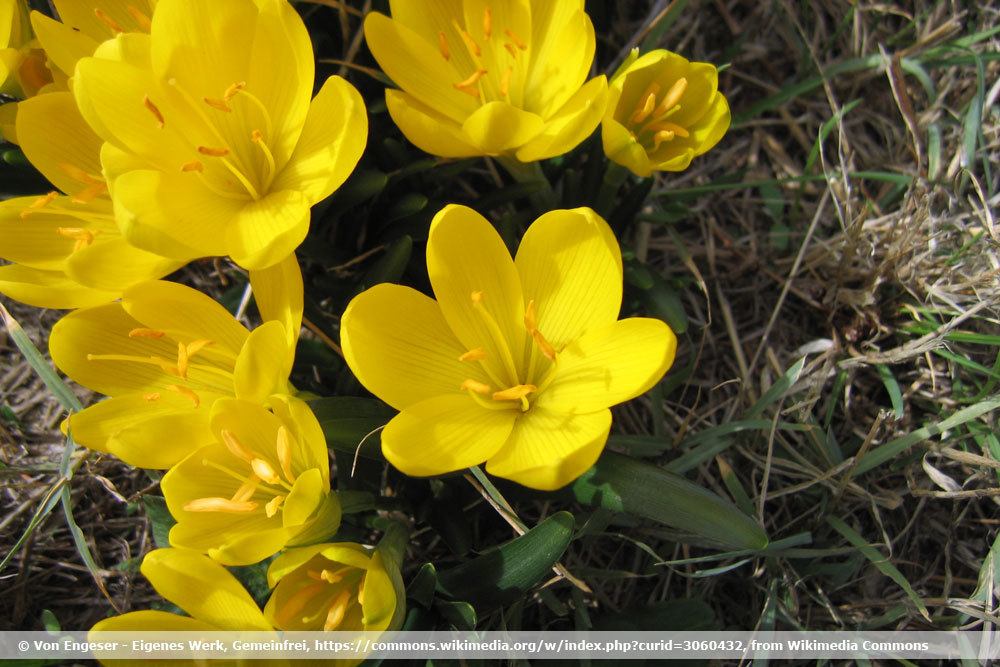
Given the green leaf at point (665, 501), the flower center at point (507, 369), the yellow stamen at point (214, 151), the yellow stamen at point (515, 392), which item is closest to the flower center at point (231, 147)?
the yellow stamen at point (214, 151)

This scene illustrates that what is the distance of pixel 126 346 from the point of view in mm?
1475

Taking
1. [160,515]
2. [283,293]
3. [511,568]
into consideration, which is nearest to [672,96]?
[283,293]

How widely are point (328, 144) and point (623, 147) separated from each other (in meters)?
0.53

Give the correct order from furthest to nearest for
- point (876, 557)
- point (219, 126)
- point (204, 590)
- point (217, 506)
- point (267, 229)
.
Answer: point (876, 557) < point (219, 126) < point (267, 229) < point (204, 590) < point (217, 506)

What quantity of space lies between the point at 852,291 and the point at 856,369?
0.60 ft

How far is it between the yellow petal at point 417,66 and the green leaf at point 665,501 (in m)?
0.74

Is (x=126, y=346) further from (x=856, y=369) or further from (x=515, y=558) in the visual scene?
(x=856, y=369)

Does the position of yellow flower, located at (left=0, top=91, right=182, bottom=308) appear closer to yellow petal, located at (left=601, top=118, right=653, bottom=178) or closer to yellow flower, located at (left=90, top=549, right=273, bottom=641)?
yellow flower, located at (left=90, top=549, right=273, bottom=641)

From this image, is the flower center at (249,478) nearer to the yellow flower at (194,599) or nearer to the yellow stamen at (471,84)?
the yellow flower at (194,599)

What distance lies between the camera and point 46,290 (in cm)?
142

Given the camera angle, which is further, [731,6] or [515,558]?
[731,6]

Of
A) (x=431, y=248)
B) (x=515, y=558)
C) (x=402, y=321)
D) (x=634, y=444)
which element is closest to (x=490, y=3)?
(x=431, y=248)

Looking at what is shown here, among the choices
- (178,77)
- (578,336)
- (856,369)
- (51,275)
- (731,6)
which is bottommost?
(856,369)

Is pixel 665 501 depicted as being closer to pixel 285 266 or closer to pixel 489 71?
pixel 285 266
